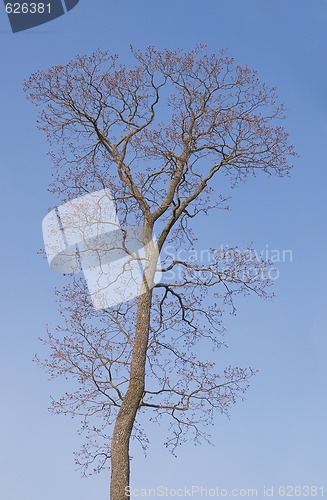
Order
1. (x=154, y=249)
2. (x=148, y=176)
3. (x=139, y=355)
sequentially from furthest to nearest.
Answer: (x=148, y=176) < (x=154, y=249) < (x=139, y=355)

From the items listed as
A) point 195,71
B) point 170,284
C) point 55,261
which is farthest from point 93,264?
point 195,71

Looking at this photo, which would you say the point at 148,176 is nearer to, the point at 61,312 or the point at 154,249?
the point at 154,249

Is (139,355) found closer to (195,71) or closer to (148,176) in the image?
(148,176)

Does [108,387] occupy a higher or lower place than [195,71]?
lower

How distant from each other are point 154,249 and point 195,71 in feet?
Result: 7.89

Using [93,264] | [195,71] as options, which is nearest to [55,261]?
[93,264]

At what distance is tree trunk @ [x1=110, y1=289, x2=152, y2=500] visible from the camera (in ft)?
20.6

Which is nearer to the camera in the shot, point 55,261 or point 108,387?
point 108,387

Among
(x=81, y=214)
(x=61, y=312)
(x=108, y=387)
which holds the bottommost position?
(x=108, y=387)

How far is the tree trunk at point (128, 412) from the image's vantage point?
6.28 m

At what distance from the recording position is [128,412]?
6.54 metres

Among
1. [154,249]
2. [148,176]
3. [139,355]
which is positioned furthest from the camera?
[148,176]

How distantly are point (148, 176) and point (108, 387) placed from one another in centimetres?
259

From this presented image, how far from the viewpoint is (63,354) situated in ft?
23.2
